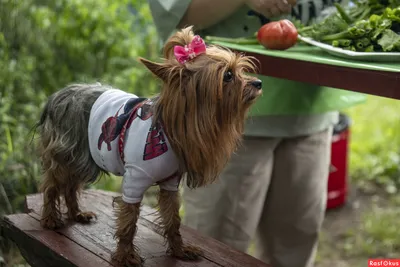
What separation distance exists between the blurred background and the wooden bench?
864 millimetres

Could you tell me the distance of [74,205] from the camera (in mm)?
2500

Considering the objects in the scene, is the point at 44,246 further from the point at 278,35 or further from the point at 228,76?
the point at 278,35

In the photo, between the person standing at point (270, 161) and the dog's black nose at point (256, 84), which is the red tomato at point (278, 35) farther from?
the dog's black nose at point (256, 84)

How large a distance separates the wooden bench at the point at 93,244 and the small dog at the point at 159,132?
77mm

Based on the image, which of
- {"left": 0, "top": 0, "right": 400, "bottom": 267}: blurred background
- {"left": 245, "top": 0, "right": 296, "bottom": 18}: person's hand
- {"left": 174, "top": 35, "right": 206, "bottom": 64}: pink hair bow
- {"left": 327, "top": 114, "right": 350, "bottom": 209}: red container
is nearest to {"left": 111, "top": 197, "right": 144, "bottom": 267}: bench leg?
{"left": 174, "top": 35, "right": 206, "bottom": 64}: pink hair bow

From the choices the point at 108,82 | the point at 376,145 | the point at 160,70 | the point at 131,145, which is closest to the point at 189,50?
the point at 160,70

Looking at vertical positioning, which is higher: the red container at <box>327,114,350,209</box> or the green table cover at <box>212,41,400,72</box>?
the green table cover at <box>212,41,400,72</box>

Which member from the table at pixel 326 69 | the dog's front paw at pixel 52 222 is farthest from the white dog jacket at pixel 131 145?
the table at pixel 326 69

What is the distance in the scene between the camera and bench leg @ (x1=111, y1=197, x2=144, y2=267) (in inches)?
81.6

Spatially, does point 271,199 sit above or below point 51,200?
below

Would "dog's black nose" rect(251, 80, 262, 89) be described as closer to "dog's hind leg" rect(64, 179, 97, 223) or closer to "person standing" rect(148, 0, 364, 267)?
"person standing" rect(148, 0, 364, 267)

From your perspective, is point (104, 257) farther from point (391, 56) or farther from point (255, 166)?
point (391, 56)

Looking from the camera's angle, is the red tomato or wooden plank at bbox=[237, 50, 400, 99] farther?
the red tomato

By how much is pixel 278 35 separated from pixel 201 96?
653 mm
